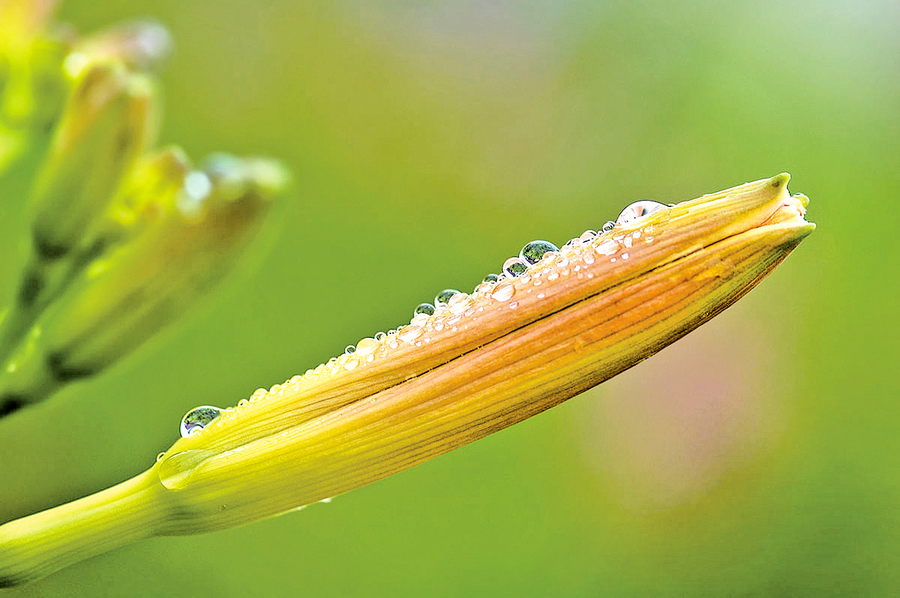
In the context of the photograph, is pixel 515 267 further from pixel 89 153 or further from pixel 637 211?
pixel 89 153

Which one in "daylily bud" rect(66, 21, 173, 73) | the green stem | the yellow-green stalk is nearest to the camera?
the yellow-green stalk

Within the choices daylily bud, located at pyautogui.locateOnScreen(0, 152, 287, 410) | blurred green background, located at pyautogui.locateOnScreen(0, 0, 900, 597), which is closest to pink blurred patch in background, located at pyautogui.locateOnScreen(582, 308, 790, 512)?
blurred green background, located at pyautogui.locateOnScreen(0, 0, 900, 597)

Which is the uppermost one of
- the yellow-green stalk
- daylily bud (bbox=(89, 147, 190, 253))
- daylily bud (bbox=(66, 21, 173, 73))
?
daylily bud (bbox=(66, 21, 173, 73))

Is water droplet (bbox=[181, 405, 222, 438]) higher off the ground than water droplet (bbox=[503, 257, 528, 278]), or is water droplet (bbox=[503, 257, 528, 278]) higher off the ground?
water droplet (bbox=[181, 405, 222, 438])

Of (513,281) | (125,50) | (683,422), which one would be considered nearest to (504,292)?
(513,281)

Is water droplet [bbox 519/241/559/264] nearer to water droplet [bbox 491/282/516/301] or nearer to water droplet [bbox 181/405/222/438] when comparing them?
water droplet [bbox 491/282/516/301]

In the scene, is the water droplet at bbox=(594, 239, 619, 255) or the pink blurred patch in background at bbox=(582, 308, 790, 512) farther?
the pink blurred patch in background at bbox=(582, 308, 790, 512)

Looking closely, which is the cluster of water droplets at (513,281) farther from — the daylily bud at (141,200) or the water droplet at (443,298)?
the daylily bud at (141,200)
